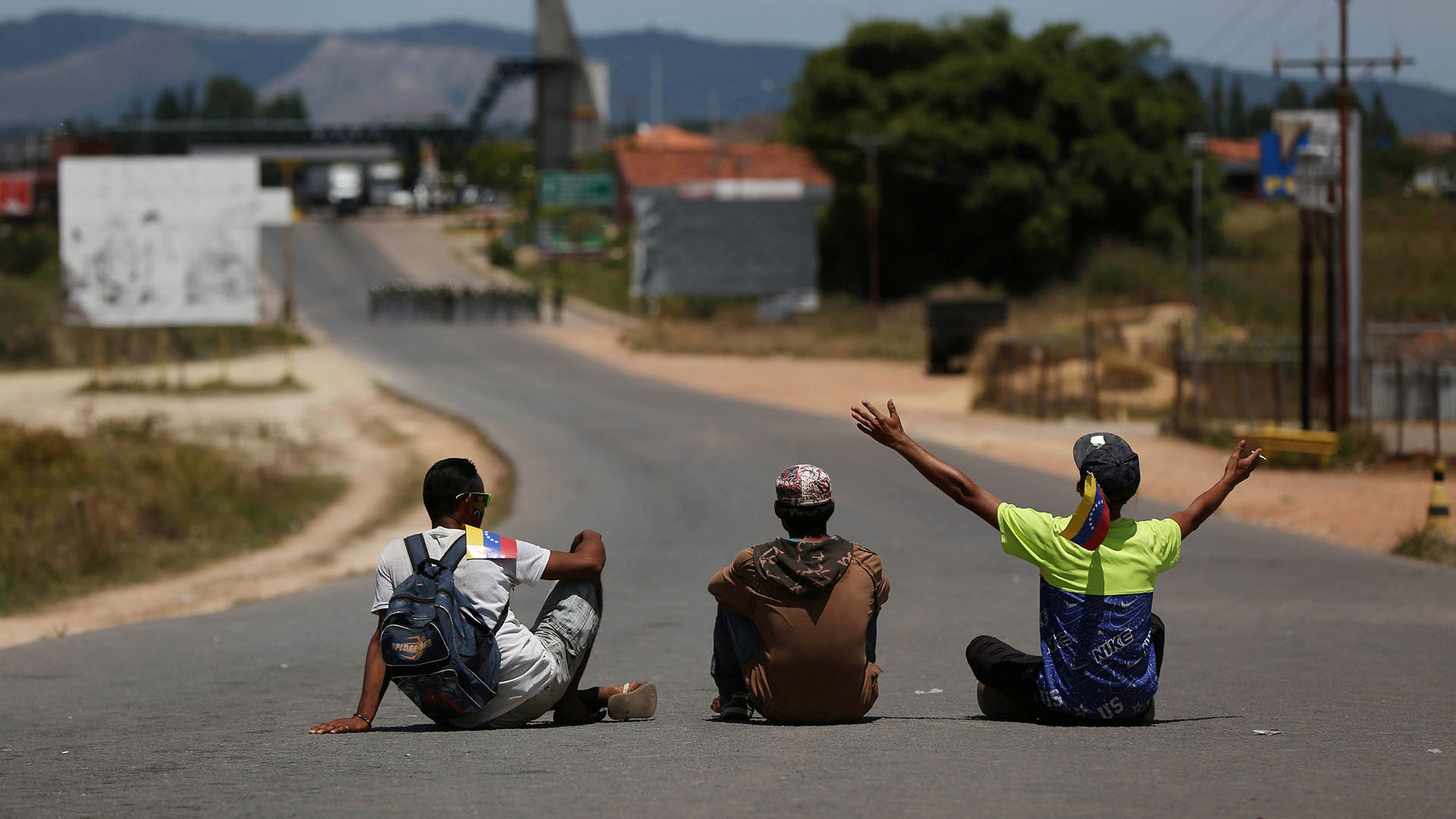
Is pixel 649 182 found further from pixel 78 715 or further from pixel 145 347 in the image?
pixel 78 715

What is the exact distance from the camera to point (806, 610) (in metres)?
5.86

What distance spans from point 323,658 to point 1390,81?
68.3 feet

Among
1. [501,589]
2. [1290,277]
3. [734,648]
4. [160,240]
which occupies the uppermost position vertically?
[160,240]

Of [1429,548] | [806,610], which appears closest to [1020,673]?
[806,610]

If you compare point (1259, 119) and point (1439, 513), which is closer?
point (1439, 513)

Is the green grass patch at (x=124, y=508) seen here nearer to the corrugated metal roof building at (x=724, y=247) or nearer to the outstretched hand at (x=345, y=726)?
the outstretched hand at (x=345, y=726)

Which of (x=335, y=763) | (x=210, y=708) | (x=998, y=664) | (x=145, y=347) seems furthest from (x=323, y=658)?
(x=145, y=347)

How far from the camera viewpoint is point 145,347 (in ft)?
144

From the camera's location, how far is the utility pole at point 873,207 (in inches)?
2014

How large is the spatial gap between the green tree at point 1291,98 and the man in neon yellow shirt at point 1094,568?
31.8m

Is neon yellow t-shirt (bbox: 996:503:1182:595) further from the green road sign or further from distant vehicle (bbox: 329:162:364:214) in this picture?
distant vehicle (bbox: 329:162:364:214)

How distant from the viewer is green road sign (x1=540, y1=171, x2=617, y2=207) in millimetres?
79062

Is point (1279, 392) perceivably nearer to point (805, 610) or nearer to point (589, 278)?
point (805, 610)

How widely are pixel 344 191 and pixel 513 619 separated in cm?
9538
